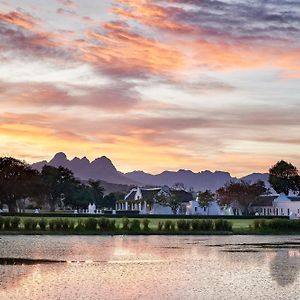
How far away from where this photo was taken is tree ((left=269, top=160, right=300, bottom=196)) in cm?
16925

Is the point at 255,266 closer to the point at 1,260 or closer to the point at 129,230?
the point at 1,260

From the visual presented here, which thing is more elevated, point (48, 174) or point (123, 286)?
point (48, 174)

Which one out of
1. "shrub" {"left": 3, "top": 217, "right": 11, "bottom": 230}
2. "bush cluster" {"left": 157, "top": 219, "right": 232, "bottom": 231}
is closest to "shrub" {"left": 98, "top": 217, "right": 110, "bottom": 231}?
"bush cluster" {"left": 157, "top": 219, "right": 232, "bottom": 231}

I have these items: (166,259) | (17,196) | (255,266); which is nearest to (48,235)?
(166,259)

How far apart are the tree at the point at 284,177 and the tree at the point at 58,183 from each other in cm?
4915

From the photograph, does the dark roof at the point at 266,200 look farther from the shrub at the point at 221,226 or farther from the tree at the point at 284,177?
the shrub at the point at 221,226

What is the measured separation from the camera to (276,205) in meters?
136

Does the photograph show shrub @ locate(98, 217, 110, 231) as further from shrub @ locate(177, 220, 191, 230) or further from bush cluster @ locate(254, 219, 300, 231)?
bush cluster @ locate(254, 219, 300, 231)

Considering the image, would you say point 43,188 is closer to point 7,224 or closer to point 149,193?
point 149,193

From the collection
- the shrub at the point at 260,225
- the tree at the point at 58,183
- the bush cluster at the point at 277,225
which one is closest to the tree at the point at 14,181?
the tree at the point at 58,183

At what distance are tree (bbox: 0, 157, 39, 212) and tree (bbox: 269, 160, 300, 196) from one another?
221ft

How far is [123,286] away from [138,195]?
11990cm

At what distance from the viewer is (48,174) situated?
502 ft

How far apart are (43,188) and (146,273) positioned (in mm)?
108056
